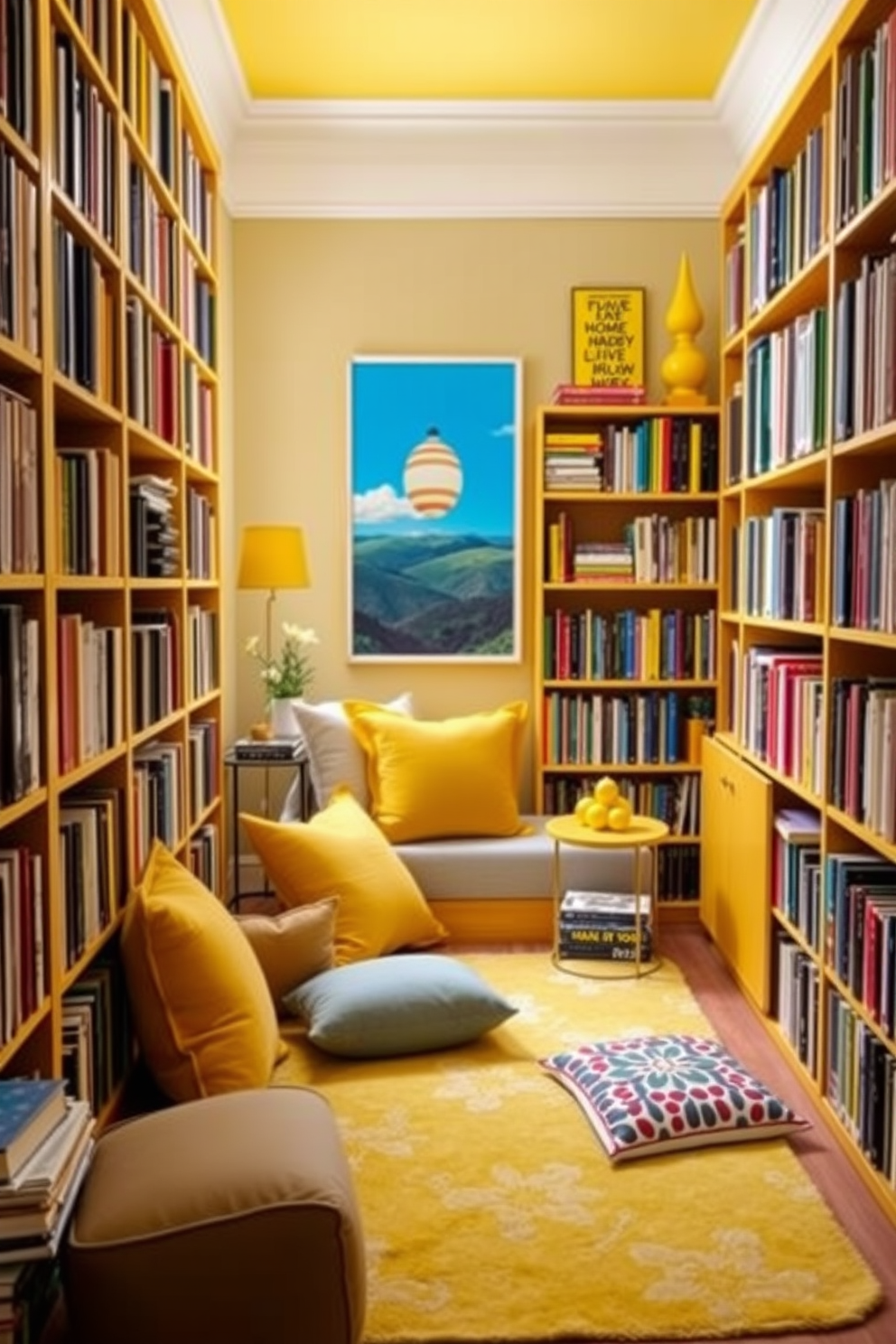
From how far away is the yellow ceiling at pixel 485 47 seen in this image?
380cm

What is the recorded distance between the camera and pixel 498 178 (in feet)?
15.6

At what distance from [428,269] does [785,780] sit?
2617 millimetres

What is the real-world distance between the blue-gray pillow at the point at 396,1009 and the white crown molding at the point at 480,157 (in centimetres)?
304

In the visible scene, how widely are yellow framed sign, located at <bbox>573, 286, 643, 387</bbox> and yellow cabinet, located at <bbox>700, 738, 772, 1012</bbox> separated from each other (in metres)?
1.55

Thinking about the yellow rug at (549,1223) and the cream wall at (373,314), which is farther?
the cream wall at (373,314)

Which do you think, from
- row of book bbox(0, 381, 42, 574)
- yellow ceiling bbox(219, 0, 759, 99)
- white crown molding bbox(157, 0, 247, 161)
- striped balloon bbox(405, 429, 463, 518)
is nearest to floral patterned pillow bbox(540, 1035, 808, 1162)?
row of book bbox(0, 381, 42, 574)

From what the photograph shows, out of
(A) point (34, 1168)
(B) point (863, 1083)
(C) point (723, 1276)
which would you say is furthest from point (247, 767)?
(A) point (34, 1168)

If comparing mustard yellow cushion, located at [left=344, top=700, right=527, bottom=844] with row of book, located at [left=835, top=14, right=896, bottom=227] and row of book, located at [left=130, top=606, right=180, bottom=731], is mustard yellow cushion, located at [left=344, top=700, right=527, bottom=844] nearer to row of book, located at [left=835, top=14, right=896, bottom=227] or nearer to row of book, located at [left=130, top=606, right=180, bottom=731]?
row of book, located at [left=130, top=606, right=180, bottom=731]

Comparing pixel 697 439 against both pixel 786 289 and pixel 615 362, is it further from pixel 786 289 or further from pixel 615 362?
pixel 786 289

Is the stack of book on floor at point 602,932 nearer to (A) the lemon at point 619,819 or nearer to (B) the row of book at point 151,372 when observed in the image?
(A) the lemon at point 619,819

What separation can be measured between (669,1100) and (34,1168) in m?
1.52

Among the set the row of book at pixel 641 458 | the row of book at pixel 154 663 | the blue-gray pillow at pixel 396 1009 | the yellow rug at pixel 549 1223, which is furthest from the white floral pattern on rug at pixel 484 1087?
the row of book at pixel 641 458

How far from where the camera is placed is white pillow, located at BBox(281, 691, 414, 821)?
436 centimetres

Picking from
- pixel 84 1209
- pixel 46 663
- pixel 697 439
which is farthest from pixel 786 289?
pixel 84 1209
